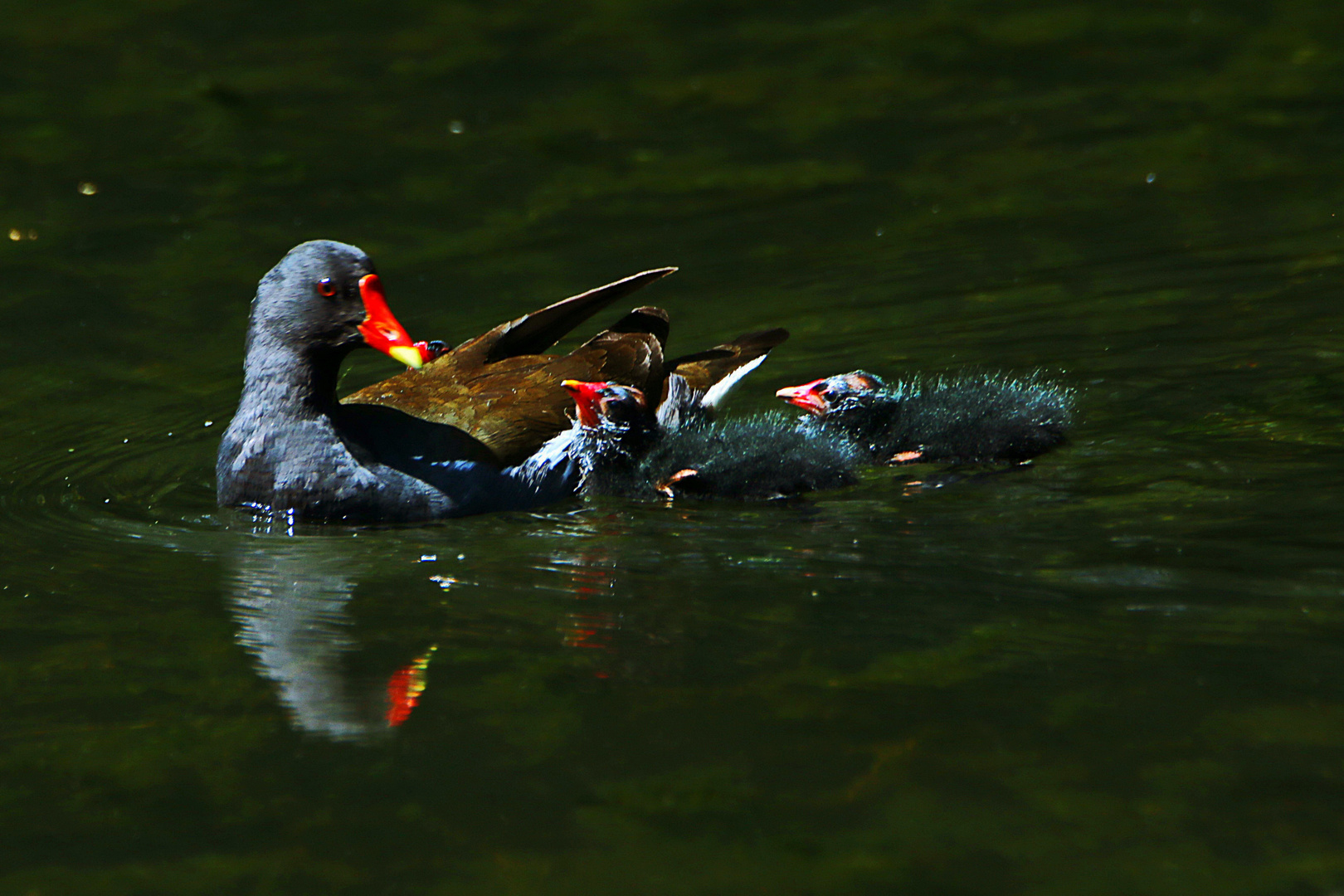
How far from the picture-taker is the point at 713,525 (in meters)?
5.02

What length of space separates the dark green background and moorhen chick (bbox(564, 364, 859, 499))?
0.40 ft

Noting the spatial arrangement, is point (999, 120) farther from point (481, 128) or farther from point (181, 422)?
point (181, 422)

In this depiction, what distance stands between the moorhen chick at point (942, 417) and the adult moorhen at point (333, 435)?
3.75ft

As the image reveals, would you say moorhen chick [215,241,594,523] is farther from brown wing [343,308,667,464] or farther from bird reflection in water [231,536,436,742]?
bird reflection in water [231,536,436,742]

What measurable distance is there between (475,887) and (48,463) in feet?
12.6

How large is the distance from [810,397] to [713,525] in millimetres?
1092

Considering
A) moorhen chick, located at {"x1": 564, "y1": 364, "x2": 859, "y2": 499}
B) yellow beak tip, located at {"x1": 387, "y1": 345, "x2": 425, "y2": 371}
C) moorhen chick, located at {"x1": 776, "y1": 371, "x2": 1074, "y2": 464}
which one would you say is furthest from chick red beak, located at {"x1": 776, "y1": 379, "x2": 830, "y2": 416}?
yellow beak tip, located at {"x1": 387, "y1": 345, "x2": 425, "y2": 371}

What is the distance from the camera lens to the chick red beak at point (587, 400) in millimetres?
5516

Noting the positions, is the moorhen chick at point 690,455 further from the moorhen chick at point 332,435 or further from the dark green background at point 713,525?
the moorhen chick at point 332,435

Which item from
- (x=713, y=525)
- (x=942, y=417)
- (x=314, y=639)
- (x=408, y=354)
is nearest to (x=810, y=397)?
(x=942, y=417)

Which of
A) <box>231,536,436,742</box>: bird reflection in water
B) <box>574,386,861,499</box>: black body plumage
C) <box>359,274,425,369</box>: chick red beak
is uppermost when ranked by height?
<box>359,274,425,369</box>: chick red beak

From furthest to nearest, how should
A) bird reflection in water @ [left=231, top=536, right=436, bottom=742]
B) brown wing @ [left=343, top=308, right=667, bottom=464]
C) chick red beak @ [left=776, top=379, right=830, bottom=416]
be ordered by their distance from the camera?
chick red beak @ [left=776, top=379, right=830, bottom=416] < brown wing @ [left=343, top=308, right=667, bottom=464] < bird reflection in water @ [left=231, top=536, right=436, bottom=742]

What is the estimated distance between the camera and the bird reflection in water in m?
3.55

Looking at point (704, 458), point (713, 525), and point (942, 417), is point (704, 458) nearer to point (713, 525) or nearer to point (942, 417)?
point (713, 525)
